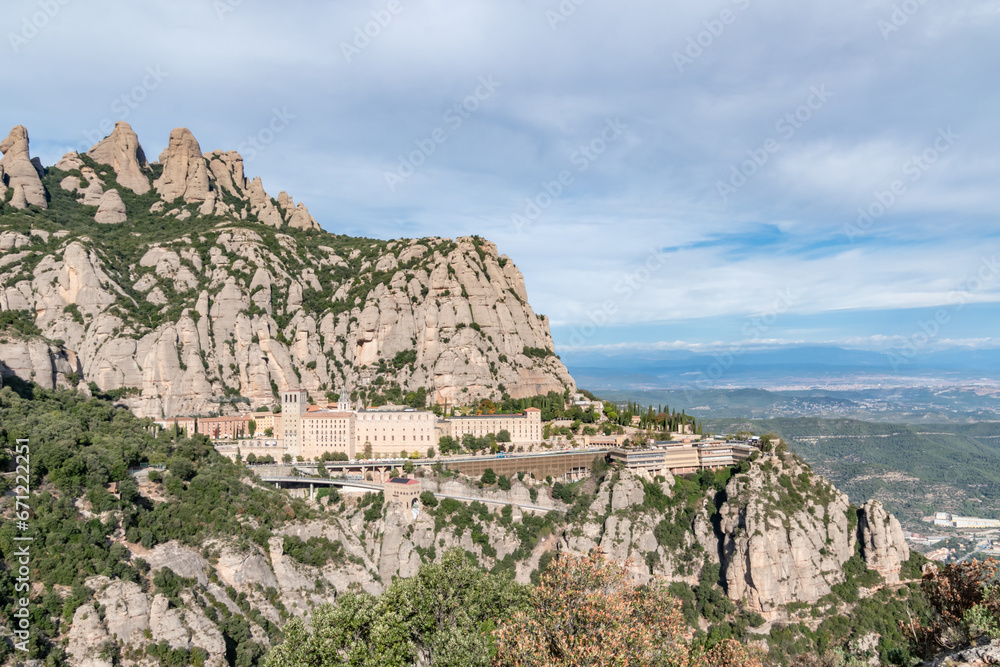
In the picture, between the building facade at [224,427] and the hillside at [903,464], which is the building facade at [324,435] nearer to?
the building facade at [224,427]

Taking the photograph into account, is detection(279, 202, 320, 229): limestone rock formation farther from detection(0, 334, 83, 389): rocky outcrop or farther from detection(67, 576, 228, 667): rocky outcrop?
detection(67, 576, 228, 667): rocky outcrop

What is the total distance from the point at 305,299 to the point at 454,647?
9868cm

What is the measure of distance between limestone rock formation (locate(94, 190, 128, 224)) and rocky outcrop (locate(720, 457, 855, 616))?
119m

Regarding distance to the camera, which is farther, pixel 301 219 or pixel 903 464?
pixel 903 464

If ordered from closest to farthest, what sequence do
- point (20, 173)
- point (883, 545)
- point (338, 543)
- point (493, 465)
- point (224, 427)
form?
point (338, 543) → point (883, 545) → point (493, 465) → point (224, 427) → point (20, 173)

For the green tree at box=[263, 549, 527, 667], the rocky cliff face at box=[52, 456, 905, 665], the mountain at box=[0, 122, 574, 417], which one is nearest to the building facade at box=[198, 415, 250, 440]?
the mountain at box=[0, 122, 574, 417]

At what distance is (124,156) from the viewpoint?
435ft

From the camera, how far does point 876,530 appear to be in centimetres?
6894

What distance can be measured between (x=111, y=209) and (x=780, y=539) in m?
127

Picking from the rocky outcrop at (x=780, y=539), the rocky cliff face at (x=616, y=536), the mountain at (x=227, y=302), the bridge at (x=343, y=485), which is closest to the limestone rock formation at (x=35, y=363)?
the mountain at (x=227, y=302)

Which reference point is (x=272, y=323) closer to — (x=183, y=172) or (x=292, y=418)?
(x=292, y=418)

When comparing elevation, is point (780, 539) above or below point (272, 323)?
below

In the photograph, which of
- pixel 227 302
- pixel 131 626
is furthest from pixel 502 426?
pixel 131 626

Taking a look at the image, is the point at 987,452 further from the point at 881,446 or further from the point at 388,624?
the point at 388,624
